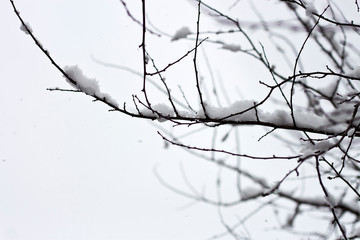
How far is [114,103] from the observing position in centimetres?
154

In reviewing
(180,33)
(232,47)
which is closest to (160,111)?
(180,33)

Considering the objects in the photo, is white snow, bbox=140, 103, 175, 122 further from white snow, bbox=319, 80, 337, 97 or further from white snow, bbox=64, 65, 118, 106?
white snow, bbox=319, 80, 337, 97

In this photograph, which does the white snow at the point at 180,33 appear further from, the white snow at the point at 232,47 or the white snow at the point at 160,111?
the white snow at the point at 160,111

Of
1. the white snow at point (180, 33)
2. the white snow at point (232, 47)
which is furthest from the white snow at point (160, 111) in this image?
the white snow at point (232, 47)

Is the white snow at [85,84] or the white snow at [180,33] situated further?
the white snow at [180,33]

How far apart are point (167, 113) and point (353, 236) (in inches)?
52.0

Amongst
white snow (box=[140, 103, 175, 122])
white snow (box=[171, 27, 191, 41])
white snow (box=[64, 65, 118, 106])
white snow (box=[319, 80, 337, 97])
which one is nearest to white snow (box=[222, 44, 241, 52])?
white snow (box=[171, 27, 191, 41])

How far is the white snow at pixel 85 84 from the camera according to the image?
1513mm

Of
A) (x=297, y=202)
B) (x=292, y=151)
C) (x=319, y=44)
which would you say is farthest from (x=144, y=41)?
(x=297, y=202)

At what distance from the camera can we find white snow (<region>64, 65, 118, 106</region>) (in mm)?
1513

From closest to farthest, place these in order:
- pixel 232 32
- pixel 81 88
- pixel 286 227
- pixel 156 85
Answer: pixel 81 88, pixel 156 85, pixel 232 32, pixel 286 227

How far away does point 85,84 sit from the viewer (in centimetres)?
153

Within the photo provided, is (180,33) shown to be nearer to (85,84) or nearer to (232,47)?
(232,47)

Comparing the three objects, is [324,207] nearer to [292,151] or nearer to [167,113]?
[292,151]
